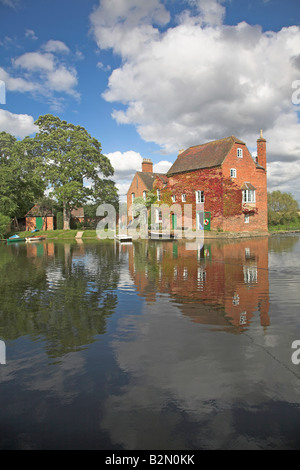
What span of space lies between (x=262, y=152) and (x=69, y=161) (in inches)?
986

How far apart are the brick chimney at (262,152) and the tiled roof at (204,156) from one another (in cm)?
347

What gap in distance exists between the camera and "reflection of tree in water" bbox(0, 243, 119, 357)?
6.05 meters

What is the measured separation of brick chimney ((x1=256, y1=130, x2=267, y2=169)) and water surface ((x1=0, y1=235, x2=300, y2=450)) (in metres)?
35.6

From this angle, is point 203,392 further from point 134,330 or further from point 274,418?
point 134,330

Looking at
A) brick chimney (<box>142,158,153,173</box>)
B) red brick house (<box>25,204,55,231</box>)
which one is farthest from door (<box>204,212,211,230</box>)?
red brick house (<box>25,204,55,231</box>)

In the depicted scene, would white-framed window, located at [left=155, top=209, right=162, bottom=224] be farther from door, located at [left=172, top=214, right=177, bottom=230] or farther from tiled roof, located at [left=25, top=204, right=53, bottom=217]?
tiled roof, located at [left=25, top=204, right=53, bottom=217]

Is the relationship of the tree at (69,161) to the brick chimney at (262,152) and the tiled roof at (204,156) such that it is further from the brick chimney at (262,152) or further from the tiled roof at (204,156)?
the brick chimney at (262,152)

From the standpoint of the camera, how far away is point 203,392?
3.92 metres

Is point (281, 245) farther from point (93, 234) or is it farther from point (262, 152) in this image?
point (93, 234)

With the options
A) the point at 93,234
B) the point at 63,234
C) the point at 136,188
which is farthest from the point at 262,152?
the point at 63,234

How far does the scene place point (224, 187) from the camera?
1487 inches
